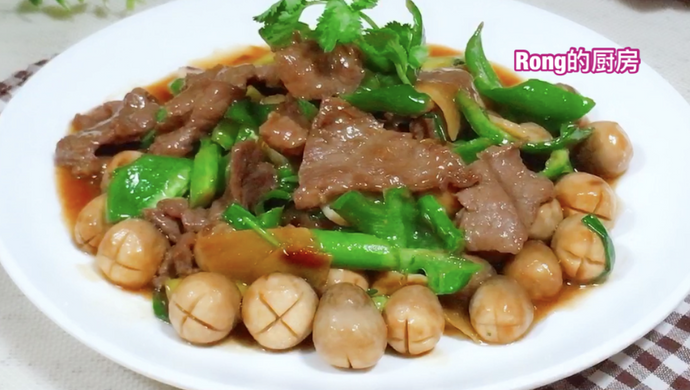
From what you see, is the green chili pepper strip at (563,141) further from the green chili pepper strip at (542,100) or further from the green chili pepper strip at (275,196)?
the green chili pepper strip at (275,196)

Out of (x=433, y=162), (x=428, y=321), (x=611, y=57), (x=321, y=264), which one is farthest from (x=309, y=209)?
(x=611, y=57)

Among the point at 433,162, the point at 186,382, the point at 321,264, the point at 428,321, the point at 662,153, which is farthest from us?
the point at 662,153

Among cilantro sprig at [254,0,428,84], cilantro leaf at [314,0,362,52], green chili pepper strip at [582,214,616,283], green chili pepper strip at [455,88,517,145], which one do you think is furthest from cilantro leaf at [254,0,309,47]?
green chili pepper strip at [582,214,616,283]

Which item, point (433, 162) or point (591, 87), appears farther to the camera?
point (591, 87)

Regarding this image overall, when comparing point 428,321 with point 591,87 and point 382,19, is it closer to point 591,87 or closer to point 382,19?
point 591,87

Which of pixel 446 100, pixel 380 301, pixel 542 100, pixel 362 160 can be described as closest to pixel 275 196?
pixel 362 160

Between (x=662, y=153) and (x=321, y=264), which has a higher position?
(x=662, y=153)

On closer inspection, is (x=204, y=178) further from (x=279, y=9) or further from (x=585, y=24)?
(x=585, y=24)
